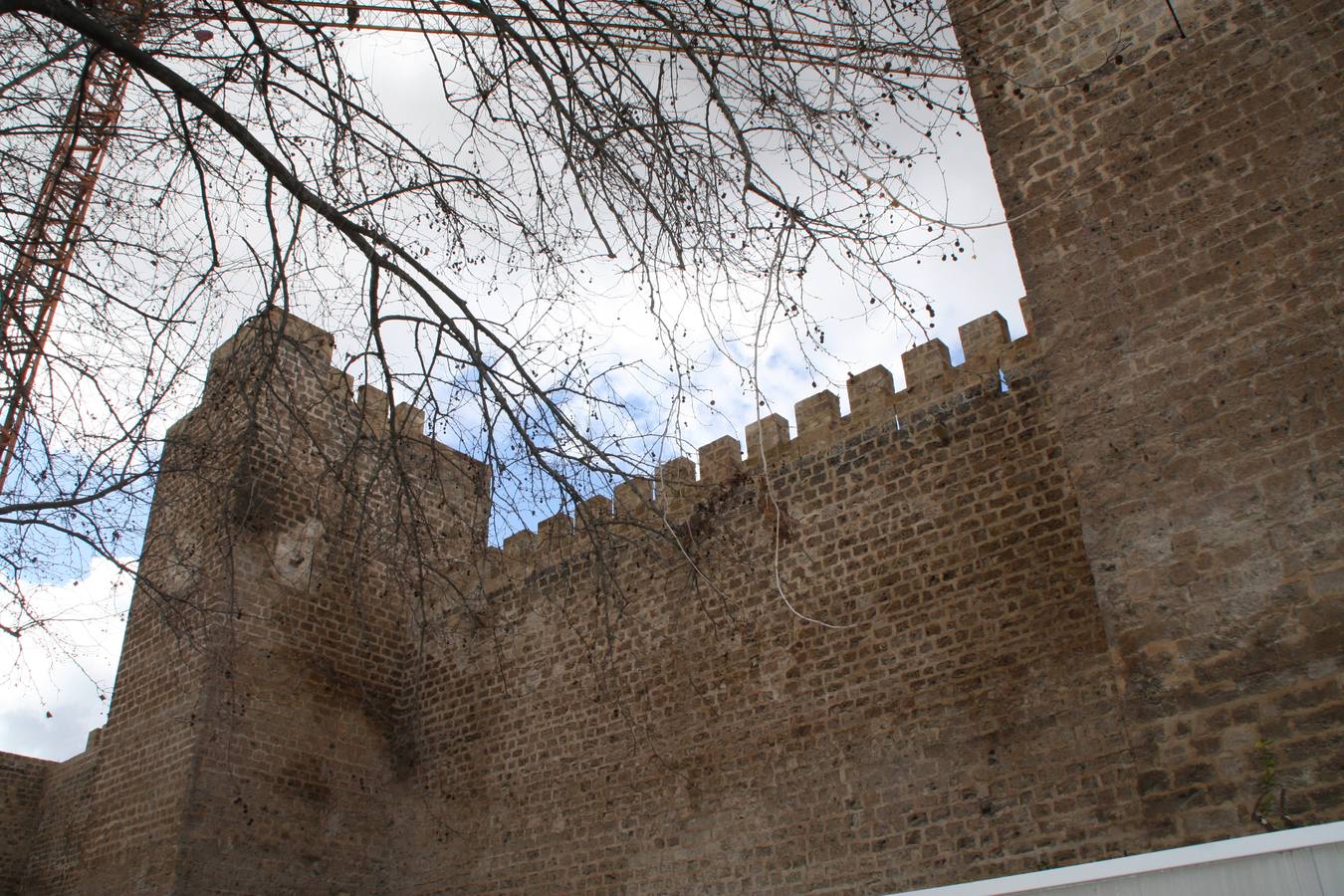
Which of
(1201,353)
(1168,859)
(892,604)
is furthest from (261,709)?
(1168,859)

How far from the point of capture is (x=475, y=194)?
174 inches

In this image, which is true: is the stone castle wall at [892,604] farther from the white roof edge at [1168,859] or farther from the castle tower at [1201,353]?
the white roof edge at [1168,859]

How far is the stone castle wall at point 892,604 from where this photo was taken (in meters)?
3.79

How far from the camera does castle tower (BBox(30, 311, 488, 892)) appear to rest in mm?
8883

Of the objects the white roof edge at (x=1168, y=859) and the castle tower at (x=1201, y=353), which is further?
the castle tower at (x=1201, y=353)

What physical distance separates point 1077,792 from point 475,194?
461 cm

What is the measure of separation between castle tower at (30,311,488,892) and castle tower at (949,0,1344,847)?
549 centimetres

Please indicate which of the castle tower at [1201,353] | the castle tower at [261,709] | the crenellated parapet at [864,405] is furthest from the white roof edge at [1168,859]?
the castle tower at [261,709]

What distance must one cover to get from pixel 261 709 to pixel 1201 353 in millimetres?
8257

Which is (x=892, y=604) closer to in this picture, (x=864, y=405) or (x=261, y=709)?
(x=864, y=405)

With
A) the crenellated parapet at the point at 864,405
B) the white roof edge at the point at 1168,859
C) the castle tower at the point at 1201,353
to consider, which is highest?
the crenellated parapet at the point at 864,405

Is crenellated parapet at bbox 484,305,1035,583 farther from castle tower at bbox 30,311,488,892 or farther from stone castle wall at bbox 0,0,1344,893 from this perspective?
castle tower at bbox 30,311,488,892

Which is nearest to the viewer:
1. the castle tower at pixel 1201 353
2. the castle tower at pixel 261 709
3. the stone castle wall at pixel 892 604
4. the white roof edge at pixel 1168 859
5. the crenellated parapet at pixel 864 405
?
the white roof edge at pixel 1168 859

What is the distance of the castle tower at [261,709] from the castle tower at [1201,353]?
549 centimetres
